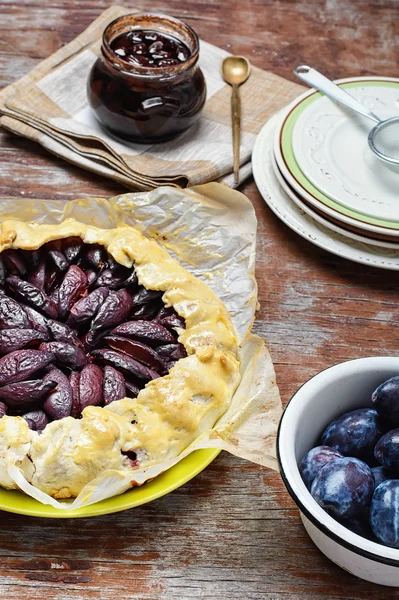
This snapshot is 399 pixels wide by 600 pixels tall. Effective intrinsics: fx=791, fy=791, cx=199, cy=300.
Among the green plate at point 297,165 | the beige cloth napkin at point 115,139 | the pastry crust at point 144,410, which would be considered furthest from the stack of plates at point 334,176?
the pastry crust at point 144,410

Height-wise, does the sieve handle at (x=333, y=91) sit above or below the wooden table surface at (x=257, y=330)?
above

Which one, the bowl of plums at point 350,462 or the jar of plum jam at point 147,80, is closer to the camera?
the bowl of plums at point 350,462

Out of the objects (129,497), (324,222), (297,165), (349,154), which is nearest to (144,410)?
(129,497)

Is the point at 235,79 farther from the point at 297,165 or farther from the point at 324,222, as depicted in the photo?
the point at 324,222

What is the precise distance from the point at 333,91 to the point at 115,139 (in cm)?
56

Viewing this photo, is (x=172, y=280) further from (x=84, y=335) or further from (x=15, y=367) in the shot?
(x=15, y=367)

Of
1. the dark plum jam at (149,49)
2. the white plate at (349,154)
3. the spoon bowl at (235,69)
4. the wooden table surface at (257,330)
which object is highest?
the dark plum jam at (149,49)

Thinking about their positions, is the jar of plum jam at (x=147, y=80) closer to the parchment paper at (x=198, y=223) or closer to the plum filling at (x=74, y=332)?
the parchment paper at (x=198, y=223)

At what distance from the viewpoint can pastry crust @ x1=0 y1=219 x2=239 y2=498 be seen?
Result: 122cm

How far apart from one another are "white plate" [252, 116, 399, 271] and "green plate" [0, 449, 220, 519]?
643 mm

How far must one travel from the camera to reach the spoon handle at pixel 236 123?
1929 millimetres

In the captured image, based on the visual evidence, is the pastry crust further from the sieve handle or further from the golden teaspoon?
the sieve handle

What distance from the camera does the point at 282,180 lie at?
1.82 meters

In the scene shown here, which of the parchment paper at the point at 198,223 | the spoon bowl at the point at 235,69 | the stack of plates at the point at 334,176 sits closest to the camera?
the parchment paper at the point at 198,223
